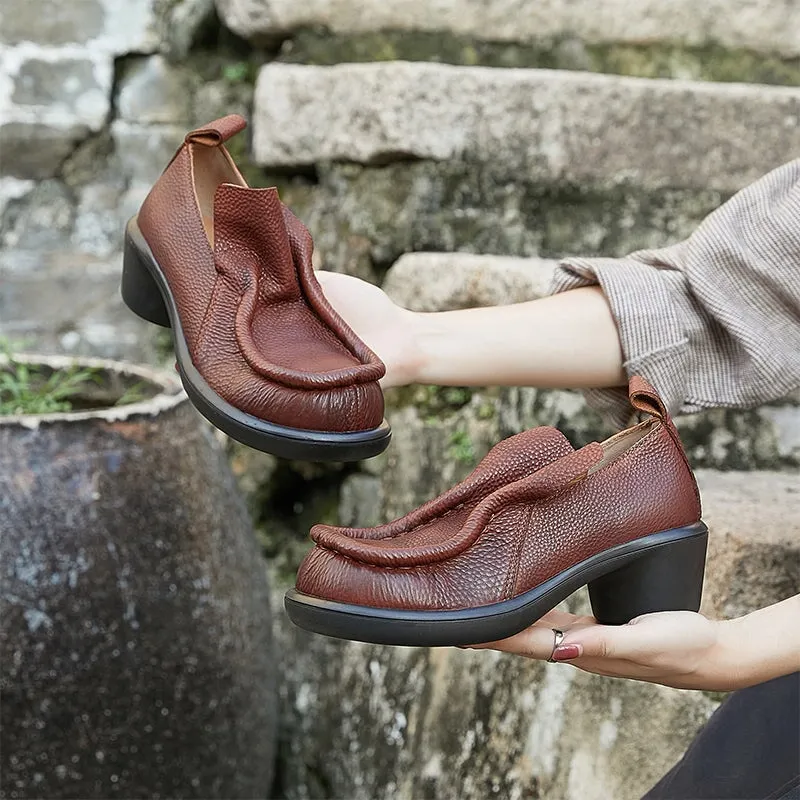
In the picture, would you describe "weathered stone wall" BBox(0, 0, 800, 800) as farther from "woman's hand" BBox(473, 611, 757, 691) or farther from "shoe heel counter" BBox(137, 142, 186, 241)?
"shoe heel counter" BBox(137, 142, 186, 241)

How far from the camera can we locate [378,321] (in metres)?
1.02

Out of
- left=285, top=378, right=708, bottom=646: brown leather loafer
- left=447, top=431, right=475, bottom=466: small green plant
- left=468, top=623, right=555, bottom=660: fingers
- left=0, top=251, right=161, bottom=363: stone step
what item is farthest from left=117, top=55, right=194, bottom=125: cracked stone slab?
left=468, top=623, right=555, bottom=660: fingers

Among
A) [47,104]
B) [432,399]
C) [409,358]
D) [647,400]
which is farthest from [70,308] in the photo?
[647,400]

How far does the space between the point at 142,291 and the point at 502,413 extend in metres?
0.51

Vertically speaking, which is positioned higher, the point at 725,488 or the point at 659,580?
the point at 659,580

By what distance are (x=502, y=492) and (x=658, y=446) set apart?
5.5 inches

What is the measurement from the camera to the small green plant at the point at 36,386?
1.40 m

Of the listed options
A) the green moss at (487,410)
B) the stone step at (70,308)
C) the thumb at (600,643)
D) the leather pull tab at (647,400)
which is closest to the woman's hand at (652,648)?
the thumb at (600,643)

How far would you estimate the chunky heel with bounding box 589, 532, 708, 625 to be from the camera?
0.83 m

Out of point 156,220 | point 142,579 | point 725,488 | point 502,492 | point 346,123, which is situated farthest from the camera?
point 346,123

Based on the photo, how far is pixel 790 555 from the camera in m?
1.02

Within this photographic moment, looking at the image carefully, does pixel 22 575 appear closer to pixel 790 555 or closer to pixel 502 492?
pixel 502 492

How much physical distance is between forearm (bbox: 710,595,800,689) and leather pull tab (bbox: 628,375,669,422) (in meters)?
0.16

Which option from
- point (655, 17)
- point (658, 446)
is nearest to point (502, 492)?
point (658, 446)
